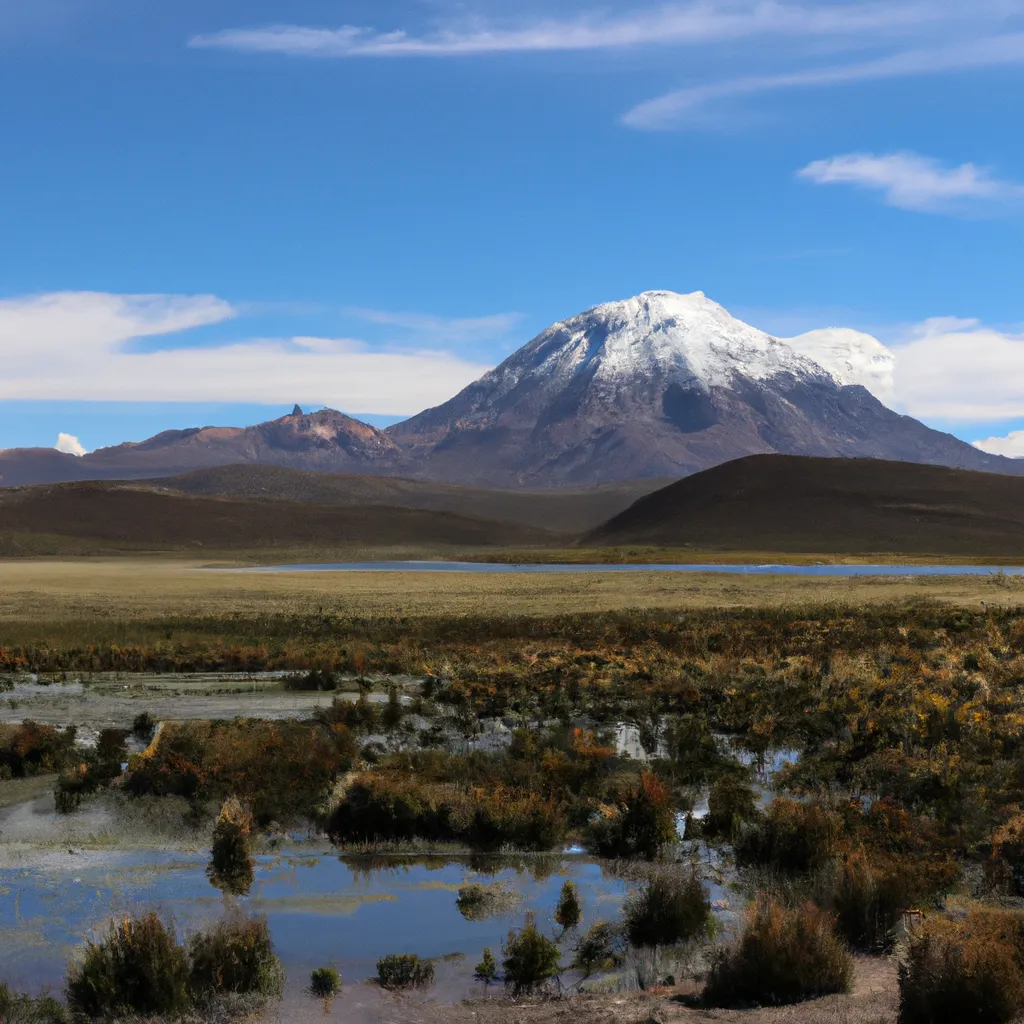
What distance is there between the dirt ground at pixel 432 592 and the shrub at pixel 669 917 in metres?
40.3

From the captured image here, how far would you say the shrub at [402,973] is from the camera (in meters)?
11.1

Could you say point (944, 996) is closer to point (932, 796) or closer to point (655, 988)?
point (655, 988)

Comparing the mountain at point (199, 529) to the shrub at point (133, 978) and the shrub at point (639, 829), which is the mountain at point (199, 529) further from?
the shrub at point (133, 978)

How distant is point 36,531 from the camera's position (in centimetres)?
17212

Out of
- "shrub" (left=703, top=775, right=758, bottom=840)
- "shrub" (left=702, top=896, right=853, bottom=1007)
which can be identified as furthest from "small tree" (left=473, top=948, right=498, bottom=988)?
"shrub" (left=703, top=775, right=758, bottom=840)

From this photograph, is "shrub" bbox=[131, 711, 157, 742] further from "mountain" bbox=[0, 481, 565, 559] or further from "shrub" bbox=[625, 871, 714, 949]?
"mountain" bbox=[0, 481, 565, 559]

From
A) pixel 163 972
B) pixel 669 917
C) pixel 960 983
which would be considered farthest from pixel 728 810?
pixel 163 972

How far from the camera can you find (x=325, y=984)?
35.8ft

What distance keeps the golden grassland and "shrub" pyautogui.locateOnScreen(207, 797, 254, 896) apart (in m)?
35.9

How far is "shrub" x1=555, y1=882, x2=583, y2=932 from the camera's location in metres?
12.6

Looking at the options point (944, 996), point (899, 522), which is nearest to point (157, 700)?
point (944, 996)

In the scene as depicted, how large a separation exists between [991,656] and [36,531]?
163 meters

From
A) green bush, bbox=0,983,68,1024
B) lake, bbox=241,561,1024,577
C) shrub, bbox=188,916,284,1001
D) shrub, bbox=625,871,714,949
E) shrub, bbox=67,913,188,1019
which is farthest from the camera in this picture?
lake, bbox=241,561,1024,577

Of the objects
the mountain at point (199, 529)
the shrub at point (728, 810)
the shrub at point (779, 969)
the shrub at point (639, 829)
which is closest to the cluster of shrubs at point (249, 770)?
the shrub at point (639, 829)
